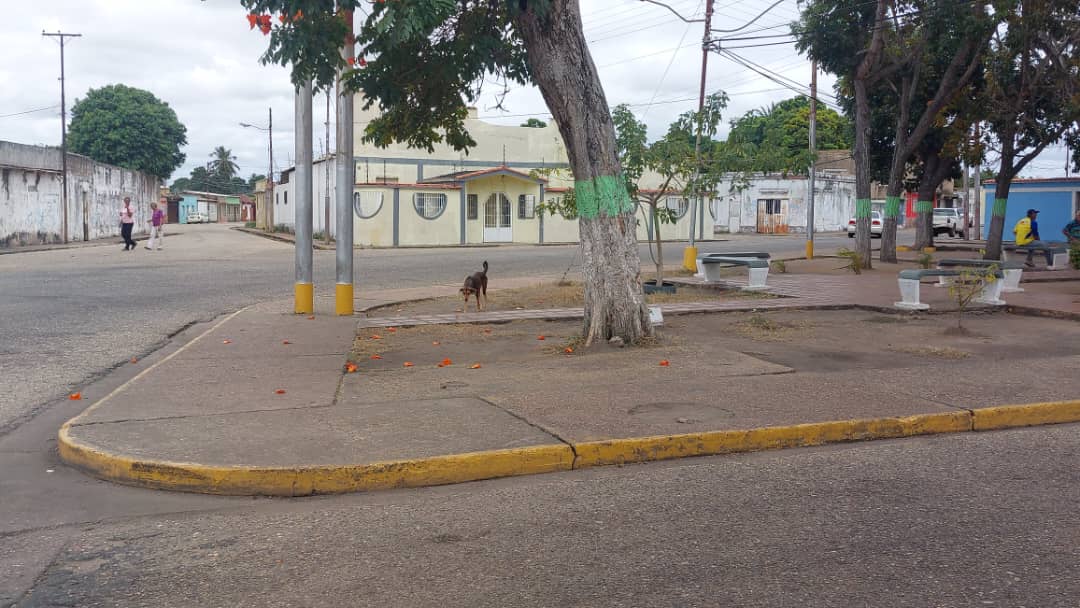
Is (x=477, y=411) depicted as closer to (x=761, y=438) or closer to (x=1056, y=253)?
(x=761, y=438)

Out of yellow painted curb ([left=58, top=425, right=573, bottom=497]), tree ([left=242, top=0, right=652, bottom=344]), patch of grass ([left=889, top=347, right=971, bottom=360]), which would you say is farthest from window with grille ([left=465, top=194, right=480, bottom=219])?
yellow painted curb ([left=58, top=425, right=573, bottom=497])

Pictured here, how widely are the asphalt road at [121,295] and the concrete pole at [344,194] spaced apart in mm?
2068

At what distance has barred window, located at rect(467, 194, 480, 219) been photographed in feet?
140

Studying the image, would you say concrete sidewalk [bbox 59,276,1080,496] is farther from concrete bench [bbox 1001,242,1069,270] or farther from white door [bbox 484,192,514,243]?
white door [bbox 484,192,514,243]

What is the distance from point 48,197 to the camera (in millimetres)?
36344

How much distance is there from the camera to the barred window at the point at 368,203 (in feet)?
129

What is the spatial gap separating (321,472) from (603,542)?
177 cm

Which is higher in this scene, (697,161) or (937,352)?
(697,161)

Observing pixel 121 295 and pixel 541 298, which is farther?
pixel 541 298

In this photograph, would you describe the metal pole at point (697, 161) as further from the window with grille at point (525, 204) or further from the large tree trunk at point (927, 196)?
the window with grille at point (525, 204)

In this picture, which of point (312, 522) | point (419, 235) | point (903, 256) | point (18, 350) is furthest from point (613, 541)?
point (419, 235)

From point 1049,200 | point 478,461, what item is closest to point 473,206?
point 1049,200

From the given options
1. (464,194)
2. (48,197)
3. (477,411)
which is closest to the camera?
(477,411)

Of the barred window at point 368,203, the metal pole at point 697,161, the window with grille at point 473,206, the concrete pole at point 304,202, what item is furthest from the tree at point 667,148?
the window with grille at point 473,206
